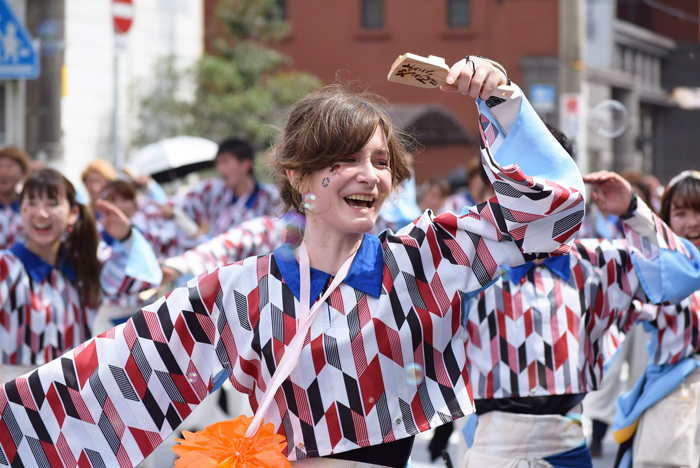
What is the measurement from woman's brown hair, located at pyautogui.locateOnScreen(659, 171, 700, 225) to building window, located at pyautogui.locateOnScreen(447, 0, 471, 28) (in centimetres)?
2088

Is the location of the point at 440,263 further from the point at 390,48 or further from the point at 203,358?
the point at 390,48

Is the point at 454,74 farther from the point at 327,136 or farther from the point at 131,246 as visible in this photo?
the point at 131,246

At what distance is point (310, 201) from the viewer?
2.21 m

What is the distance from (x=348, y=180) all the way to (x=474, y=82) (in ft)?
1.25

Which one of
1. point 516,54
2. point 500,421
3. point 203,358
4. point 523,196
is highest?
point 516,54

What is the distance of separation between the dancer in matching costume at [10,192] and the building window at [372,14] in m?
19.3

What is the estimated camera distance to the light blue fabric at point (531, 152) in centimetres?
208

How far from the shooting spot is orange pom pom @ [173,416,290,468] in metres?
2.00

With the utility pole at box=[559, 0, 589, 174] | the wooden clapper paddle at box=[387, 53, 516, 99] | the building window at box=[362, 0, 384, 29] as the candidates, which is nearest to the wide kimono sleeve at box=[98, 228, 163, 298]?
the wooden clapper paddle at box=[387, 53, 516, 99]

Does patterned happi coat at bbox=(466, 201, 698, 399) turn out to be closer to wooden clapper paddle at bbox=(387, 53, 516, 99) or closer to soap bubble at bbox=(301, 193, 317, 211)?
soap bubble at bbox=(301, 193, 317, 211)

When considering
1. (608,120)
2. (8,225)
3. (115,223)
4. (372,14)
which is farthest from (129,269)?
(372,14)

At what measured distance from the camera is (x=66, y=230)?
4.01 meters

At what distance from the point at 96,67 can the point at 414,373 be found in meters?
13.7

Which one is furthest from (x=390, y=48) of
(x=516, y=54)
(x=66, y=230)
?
(x=66, y=230)
